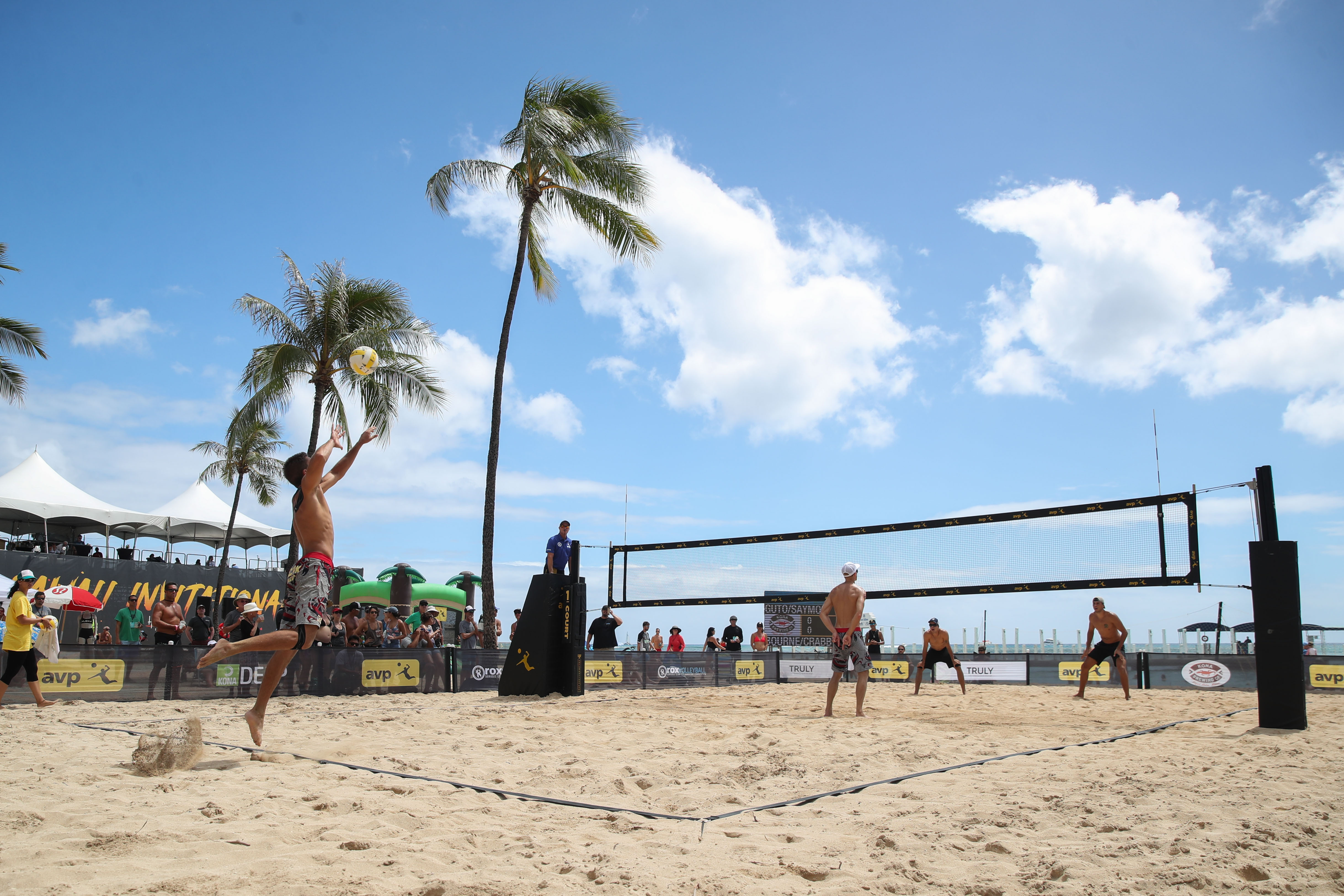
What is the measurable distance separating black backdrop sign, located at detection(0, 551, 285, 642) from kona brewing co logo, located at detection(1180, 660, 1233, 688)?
18.1 metres

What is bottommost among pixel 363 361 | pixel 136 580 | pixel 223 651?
pixel 223 651

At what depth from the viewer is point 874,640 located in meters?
17.7

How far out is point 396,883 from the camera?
2.54m

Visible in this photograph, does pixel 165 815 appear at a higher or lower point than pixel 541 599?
lower

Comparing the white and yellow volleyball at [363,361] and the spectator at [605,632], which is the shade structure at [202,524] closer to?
the spectator at [605,632]

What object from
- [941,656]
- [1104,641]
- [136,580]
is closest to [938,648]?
[941,656]

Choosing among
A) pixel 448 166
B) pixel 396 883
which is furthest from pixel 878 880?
pixel 448 166

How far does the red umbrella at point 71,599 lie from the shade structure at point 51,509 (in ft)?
18.8

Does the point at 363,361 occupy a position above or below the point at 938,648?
above

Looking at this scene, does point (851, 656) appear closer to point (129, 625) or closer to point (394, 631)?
point (394, 631)

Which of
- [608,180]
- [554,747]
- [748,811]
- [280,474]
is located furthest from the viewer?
[280,474]

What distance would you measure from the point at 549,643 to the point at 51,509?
62.9 ft

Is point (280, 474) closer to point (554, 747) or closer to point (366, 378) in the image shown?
point (366, 378)

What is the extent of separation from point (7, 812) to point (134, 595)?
22.9 metres
